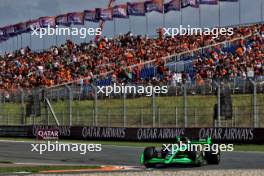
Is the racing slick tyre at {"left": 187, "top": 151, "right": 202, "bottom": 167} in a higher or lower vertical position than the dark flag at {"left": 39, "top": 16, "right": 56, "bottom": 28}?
lower

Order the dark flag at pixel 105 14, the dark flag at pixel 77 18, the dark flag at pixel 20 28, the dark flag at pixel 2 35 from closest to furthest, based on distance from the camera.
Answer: the dark flag at pixel 105 14 → the dark flag at pixel 77 18 → the dark flag at pixel 20 28 → the dark flag at pixel 2 35

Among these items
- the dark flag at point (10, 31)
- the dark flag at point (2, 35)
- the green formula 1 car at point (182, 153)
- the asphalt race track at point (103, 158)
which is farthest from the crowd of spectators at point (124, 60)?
the dark flag at point (2, 35)

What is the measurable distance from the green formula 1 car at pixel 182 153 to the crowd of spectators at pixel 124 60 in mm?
12378

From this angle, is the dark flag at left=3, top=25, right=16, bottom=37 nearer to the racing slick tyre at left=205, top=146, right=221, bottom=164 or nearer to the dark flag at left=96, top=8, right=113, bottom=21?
the dark flag at left=96, top=8, right=113, bottom=21

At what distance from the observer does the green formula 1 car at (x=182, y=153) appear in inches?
652

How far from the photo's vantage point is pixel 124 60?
131 feet

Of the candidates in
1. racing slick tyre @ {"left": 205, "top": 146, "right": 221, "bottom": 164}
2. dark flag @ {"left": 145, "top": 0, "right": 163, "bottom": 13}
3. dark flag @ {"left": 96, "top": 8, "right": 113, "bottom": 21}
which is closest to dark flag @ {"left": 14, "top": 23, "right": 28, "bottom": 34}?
dark flag @ {"left": 96, "top": 8, "right": 113, "bottom": 21}

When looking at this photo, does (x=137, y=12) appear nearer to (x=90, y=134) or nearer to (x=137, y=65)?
(x=137, y=65)

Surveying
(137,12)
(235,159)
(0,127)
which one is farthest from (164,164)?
(137,12)

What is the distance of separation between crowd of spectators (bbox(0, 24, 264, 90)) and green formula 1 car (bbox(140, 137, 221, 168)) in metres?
12.4

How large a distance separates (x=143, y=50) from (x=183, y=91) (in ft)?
43.8

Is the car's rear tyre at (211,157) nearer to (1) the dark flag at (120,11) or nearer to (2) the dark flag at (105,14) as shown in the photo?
(1) the dark flag at (120,11)

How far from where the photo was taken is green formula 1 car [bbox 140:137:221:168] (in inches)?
652

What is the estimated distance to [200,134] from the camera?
26766 millimetres
